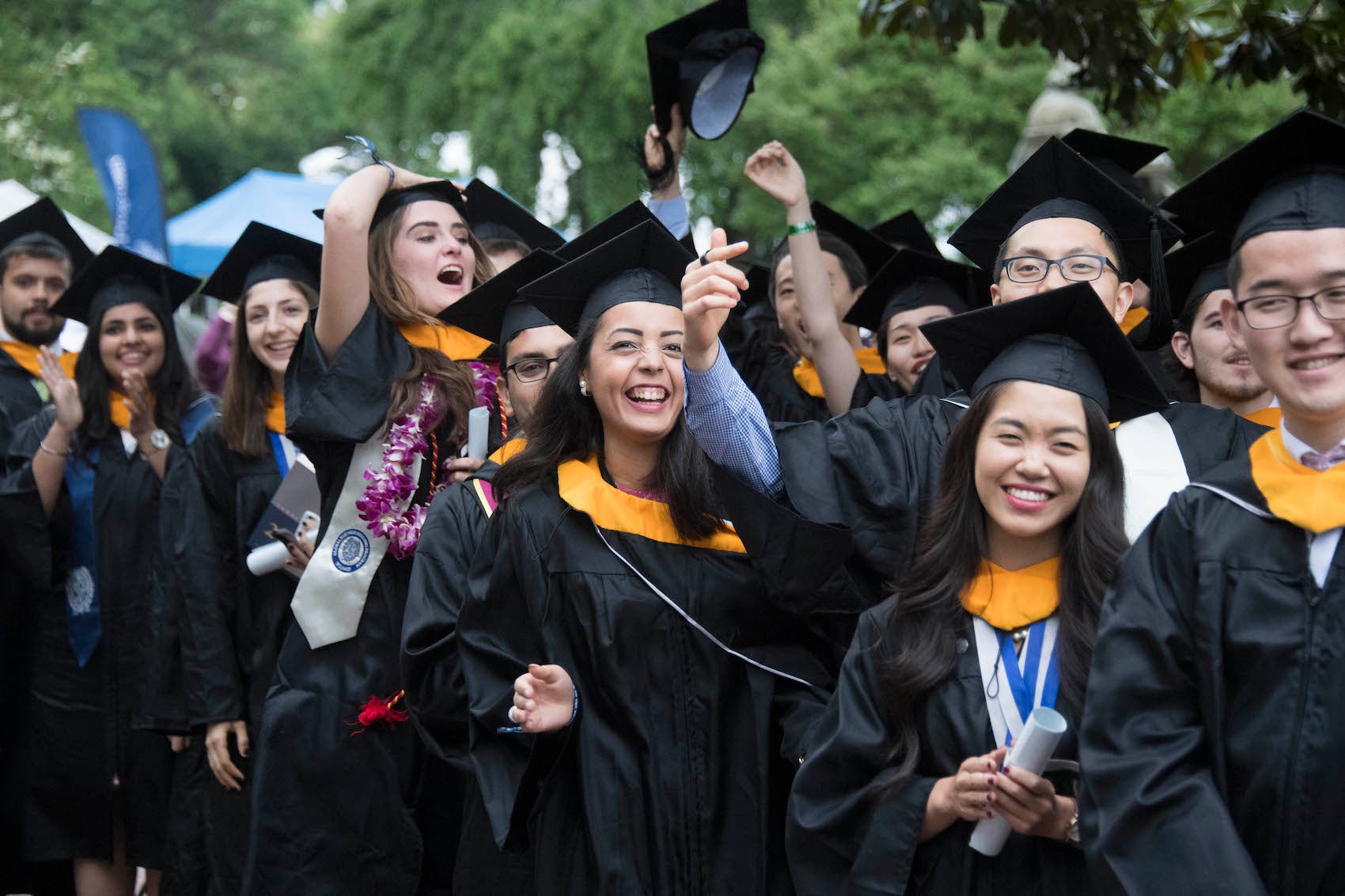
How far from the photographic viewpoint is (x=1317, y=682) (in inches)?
87.1

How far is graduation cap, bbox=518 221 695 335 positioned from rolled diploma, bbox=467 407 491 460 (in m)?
0.63

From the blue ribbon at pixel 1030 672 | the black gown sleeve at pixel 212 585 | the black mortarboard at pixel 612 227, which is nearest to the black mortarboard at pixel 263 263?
the black gown sleeve at pixel 212 585

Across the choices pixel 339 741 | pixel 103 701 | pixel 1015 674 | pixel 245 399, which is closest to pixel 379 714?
pixel 339 741

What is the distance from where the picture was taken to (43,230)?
249 inches

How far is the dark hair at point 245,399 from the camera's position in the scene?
4836 mm

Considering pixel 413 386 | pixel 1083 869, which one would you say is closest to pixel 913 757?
pixel 1083 869

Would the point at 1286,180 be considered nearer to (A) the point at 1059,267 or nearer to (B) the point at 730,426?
(A) the point at 1059,267

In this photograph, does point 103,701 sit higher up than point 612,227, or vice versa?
point 612,227

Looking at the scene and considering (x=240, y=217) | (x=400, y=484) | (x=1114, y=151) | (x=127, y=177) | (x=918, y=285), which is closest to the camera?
(x=400, y=484)

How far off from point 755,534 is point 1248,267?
1.22 metres

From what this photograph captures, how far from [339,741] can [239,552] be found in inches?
37.9

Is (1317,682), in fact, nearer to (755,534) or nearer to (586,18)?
(755,534)

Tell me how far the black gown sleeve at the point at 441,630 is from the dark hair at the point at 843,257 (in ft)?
7.64

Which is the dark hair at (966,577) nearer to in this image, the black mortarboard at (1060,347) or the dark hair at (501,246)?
the black mortarboard at (1060,347)
